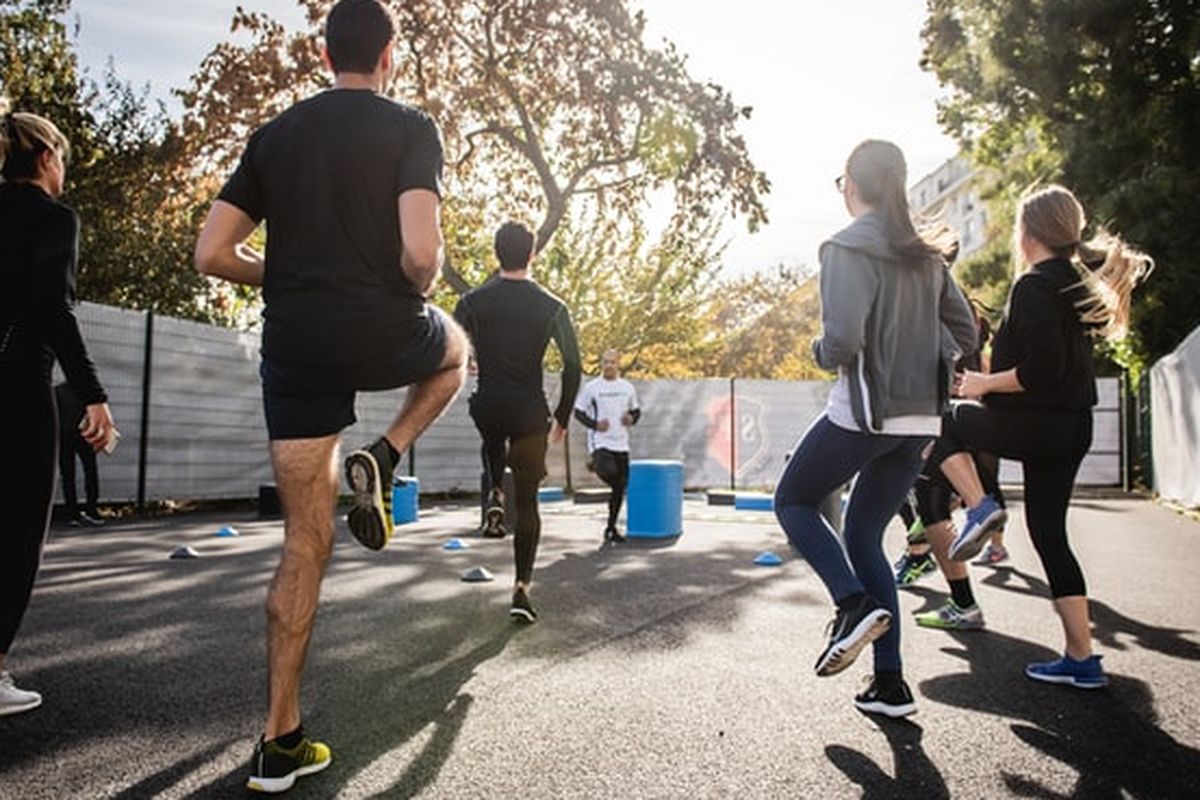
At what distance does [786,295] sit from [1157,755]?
134ft

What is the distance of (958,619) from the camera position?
4777 millimetres

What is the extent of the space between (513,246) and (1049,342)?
8.53ft

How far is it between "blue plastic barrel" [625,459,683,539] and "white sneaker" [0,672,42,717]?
6.84 m

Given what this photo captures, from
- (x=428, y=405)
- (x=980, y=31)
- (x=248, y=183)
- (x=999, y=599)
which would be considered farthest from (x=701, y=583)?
(x=980, y=31)

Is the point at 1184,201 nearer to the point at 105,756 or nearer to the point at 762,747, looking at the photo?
the point at 762,747

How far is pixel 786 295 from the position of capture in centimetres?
4269

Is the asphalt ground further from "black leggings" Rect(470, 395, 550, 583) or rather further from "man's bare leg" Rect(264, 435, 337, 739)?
"black leggings" Rect(470, 395, 550, 583)

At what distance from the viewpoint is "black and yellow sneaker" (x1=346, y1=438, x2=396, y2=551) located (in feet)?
8.39

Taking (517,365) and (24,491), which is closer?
(24,491)

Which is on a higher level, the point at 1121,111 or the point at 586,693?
the point at 1121,111

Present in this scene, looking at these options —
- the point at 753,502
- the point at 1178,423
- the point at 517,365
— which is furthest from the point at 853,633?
the point at 1178,423

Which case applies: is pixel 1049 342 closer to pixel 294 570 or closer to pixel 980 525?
pixel 980 525

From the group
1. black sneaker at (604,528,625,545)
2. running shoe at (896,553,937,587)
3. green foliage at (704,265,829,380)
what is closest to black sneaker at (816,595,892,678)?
running shoe at (896,553,937,587)

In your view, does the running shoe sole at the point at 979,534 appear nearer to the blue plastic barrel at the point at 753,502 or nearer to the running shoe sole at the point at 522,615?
the running shoe sole at the point at 522,615
